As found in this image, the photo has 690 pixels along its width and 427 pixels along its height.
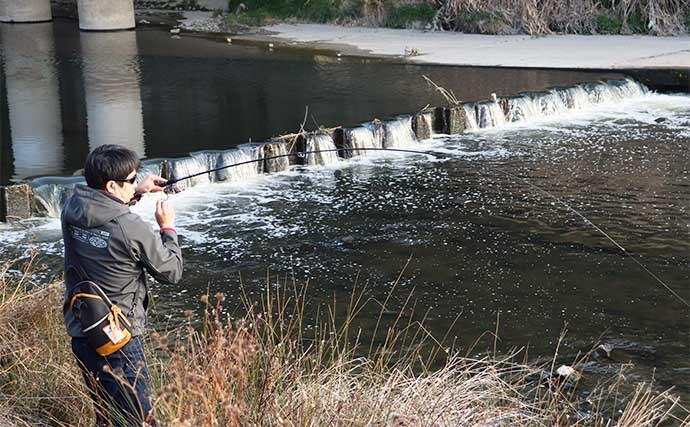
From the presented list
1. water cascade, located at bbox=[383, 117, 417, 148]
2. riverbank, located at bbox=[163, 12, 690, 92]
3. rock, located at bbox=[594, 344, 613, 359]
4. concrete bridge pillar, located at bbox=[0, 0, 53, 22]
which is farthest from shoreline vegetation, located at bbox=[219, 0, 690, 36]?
rock, located at bbox=[594, 344, 613, 359]

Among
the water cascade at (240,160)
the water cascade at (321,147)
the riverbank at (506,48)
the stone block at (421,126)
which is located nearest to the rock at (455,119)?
the stone block at (421,126)

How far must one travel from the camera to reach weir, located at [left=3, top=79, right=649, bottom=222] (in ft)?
39.3

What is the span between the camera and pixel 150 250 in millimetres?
4191

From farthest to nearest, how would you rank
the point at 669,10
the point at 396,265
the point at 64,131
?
the point at 669,10 < the point at 64,131 < the point at 396,265

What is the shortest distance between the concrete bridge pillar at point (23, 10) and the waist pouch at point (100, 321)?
27546mm

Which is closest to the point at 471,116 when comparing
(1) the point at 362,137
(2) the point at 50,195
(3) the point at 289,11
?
(1) the point at 362,137

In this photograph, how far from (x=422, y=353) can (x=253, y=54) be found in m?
15.9

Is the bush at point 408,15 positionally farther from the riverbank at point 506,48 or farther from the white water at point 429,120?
the white water at point 429,120

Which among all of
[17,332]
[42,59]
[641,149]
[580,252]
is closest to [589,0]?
[641,149]

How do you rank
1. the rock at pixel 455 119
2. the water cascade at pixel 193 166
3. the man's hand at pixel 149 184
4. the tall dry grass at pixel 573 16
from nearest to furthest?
the man's hand at pixel 149 184 < the water cascade at pixel 193 166 < the rock at pixel 455 119 < the tall dry grass at pixel 573 16

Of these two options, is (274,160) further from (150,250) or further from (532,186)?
(150,250)

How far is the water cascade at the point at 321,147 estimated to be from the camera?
13883mm

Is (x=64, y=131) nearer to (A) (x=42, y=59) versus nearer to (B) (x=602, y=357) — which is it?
(A) (x=42, y=59)

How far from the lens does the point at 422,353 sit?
7.55 metres
